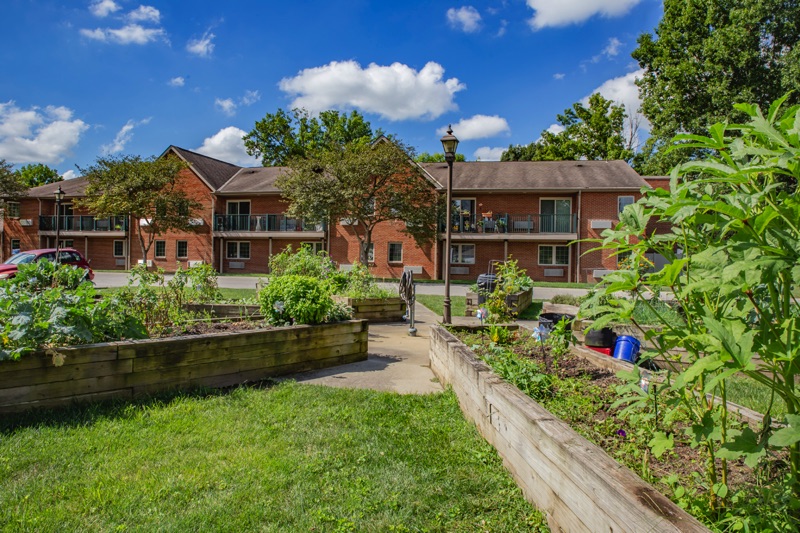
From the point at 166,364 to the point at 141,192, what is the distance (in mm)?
30792

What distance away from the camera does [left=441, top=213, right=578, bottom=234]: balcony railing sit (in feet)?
97.7

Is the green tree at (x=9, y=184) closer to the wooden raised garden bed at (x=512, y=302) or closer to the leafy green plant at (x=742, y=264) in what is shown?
the wooden raised garden bed at (x=512, y=302)

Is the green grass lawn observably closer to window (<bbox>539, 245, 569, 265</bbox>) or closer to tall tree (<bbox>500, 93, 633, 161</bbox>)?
window (<bbox>539, 245, 569, 265</bbox>)

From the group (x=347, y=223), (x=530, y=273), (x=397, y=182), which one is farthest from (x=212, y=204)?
(x=530, y=273)

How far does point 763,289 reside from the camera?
202 centimetres

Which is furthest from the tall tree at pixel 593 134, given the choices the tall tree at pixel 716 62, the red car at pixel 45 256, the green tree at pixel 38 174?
the green tree at pixel 38 174

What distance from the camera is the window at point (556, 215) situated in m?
29.8

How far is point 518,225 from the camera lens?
100.0ft

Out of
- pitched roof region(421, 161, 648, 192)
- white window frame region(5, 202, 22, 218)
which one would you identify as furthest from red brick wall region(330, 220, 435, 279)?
white window frame region(5, 202, 22, 218)

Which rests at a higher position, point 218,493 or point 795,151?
point 795,151

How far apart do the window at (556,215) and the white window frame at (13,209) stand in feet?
A: 140

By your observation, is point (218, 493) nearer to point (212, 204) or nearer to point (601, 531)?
point (601, 531)

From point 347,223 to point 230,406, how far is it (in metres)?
27.3

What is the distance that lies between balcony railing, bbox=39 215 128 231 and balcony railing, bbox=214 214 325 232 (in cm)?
812
